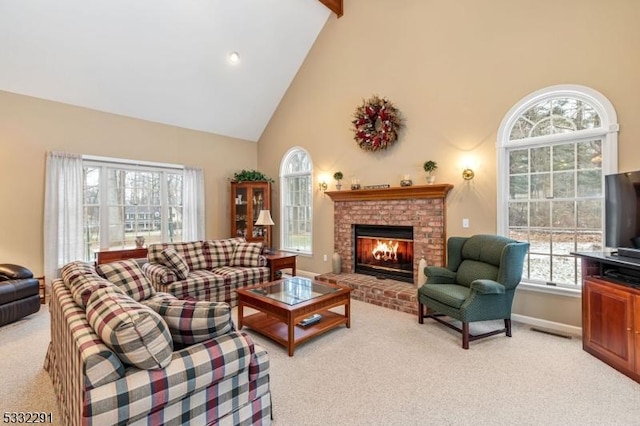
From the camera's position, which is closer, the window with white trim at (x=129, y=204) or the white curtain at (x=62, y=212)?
the white curtain at (x=62, y=212)

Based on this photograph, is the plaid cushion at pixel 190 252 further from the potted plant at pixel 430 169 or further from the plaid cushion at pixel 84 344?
the potted plant at pixel 430 169

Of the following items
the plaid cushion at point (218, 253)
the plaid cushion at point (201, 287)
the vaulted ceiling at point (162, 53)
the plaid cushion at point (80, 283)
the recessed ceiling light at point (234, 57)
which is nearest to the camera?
the plaid cushion at point (80, 283)

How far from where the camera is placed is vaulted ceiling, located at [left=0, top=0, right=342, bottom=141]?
159 inches

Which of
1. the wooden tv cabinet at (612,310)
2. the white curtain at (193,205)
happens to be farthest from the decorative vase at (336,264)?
the wooden tv cabinet at (612,310)

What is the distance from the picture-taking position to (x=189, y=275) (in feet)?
13.9

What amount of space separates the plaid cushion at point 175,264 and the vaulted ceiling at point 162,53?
294 cm

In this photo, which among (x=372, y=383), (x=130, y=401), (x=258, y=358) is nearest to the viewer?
(x=130, y=401)

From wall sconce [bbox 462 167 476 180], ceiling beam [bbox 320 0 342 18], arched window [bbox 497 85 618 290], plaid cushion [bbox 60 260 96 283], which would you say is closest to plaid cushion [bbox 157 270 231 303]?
plaid cushion [bbox 60 260 96 283]

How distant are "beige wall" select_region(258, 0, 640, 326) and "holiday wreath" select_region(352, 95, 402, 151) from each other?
0.16 metres

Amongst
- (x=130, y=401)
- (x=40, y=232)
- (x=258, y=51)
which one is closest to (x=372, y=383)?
(x=130, y=401)

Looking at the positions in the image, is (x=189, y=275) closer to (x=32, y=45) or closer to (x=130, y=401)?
(x=130, y=401)

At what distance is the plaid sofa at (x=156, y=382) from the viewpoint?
1354mm

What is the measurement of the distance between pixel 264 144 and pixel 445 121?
417 centimetres

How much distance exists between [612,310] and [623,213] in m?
0.89
